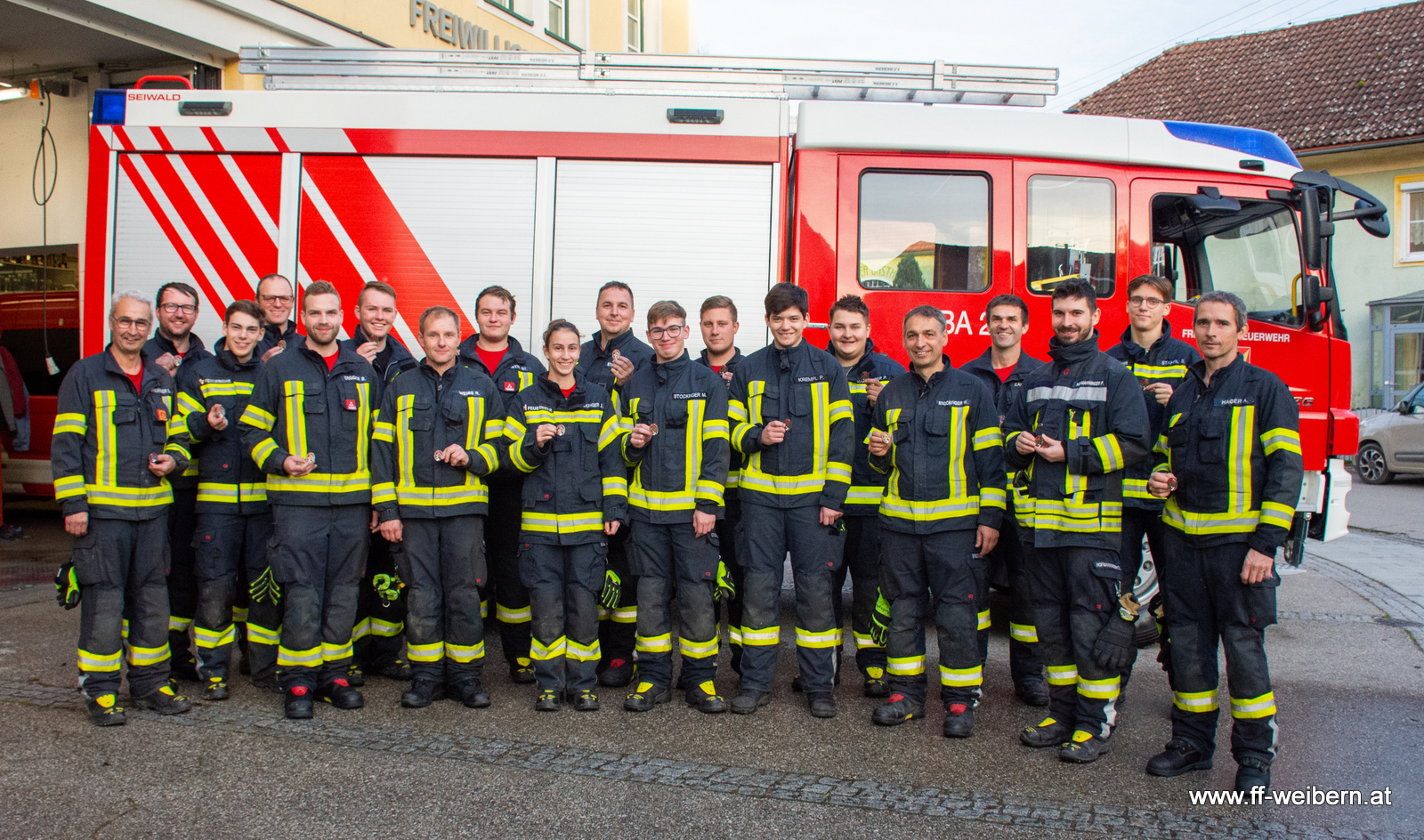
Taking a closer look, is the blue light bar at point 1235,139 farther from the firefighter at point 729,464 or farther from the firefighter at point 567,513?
the firefighter at point 567,513

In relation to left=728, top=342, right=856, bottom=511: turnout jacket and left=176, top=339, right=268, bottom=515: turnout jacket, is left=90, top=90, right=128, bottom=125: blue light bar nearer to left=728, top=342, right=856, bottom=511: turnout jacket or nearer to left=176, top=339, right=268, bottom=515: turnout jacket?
left=176, top=339, right=268, bottom=515: turnout jacket

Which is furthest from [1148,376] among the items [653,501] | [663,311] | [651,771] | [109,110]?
[109,110]

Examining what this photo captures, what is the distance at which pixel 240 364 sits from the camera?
188 inches

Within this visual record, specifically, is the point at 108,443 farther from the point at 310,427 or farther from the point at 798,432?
the point at 798,432

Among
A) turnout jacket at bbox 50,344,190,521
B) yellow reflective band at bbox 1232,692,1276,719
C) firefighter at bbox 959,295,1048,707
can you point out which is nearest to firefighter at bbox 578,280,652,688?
firefighter at bbox 959,295,1048,707

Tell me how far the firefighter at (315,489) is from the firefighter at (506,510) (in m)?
0.66

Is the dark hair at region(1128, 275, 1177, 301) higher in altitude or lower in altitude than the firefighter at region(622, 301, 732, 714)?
higher

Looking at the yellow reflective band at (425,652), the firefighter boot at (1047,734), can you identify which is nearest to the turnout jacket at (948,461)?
the firefighter boot at (1047,734)

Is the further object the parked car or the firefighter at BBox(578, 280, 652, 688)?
the parked car

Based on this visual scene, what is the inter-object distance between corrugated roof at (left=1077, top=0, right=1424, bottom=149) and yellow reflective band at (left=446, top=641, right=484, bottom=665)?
18.8 m

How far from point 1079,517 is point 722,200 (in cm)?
280

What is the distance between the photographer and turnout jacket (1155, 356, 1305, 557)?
11.9ft

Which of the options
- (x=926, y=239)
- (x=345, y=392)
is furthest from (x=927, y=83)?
(x=345, y=392)

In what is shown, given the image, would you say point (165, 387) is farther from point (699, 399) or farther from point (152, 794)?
point (699, 399)
